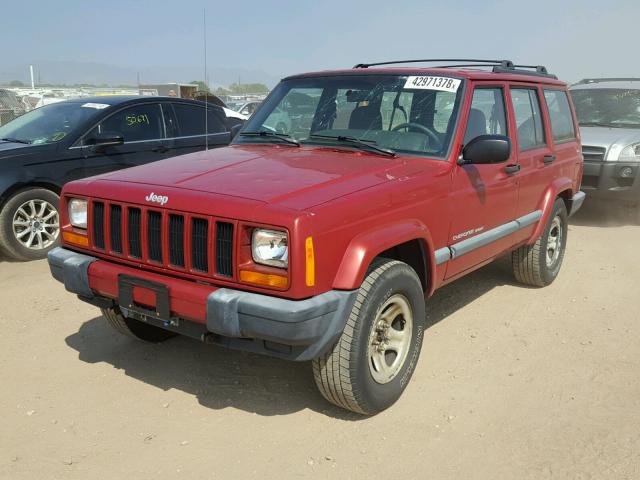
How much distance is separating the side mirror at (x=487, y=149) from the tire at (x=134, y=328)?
242cm

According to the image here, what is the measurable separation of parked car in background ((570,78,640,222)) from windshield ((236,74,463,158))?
513 cm

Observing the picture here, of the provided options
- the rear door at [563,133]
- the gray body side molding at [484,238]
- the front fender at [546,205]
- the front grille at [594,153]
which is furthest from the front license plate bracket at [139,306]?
the front grille at [594,153]

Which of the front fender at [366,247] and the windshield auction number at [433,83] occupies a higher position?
the windshield auction number at [433,83]

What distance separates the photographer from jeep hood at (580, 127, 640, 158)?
27.1 feet

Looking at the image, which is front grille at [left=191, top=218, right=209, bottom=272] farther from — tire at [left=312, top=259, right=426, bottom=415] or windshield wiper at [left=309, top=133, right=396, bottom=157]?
windshield wiper at [left=309, top=133, right=396, bottom=157]

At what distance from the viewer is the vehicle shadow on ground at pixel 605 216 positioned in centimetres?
852

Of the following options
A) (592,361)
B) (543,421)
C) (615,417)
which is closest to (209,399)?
(543,421)

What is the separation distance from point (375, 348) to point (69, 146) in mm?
4622

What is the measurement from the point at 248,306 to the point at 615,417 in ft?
7.14

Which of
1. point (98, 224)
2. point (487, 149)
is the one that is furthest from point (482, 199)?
point (98, 224)

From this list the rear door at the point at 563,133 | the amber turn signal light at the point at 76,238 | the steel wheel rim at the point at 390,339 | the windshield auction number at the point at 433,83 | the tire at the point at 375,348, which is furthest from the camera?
the rear door at the point at 563,133

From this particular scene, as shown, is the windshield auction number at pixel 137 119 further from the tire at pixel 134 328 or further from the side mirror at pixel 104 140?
the tire at pixel 134 328

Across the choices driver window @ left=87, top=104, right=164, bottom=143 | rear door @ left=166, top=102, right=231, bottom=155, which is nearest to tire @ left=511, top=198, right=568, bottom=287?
rear door @ left=166, top=102, right=231, bottom=155

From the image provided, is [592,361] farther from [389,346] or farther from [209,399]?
[209,399]
